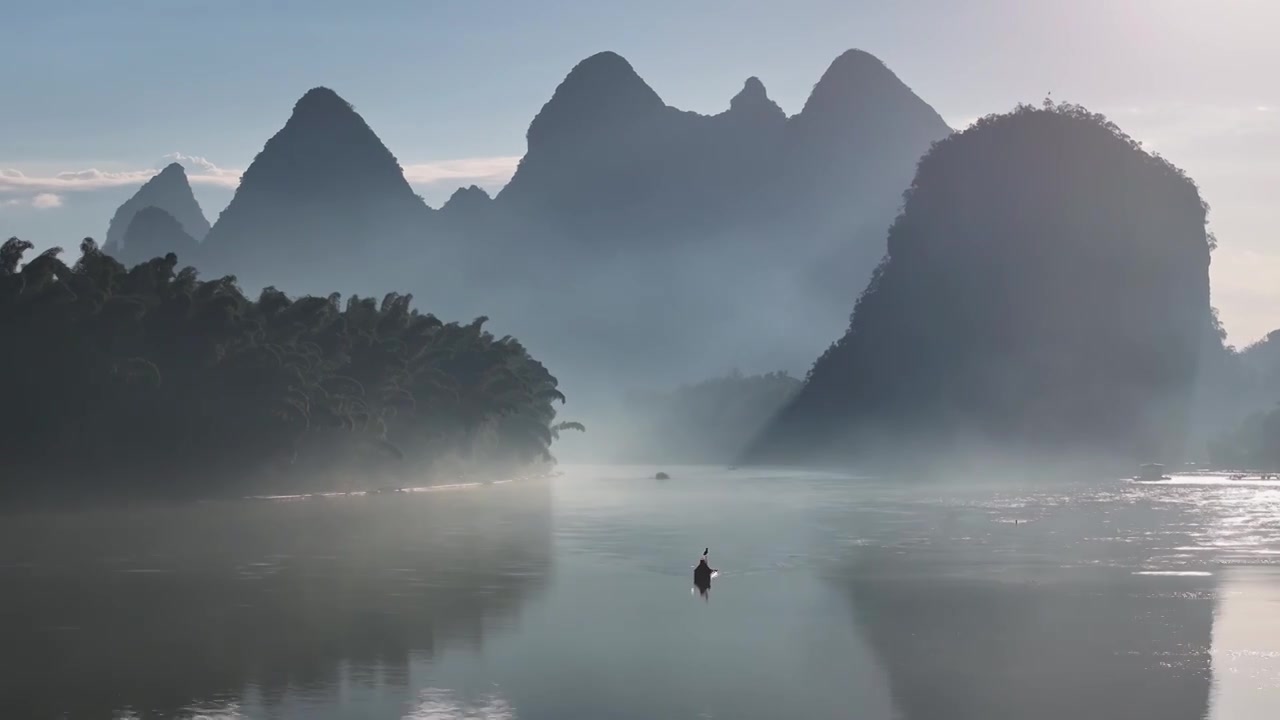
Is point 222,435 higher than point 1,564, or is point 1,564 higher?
point 222,435

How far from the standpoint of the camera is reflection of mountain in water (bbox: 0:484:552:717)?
83.6ft

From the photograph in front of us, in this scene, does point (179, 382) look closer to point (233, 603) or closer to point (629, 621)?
point (233, 603)

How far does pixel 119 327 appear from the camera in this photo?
248ft

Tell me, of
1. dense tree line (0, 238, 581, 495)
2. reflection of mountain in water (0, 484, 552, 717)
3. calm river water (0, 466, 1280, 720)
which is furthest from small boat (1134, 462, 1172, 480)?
reflection of mountain in water (0, 484, 552, 717)

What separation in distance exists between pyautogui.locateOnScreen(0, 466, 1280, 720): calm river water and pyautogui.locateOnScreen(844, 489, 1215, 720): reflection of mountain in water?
4.5 inches

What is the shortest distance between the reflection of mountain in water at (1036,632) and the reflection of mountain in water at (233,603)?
8.70m

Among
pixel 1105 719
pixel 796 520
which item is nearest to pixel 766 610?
pixel 1105 719

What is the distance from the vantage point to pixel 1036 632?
32.7 m

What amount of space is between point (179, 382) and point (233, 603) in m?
44.4

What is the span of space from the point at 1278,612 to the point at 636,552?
23494 millimetres

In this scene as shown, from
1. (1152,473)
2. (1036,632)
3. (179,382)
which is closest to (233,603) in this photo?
(1036,632)

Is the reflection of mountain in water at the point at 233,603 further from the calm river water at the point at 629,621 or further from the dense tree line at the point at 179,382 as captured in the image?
the dense tree line at the point at 179,382

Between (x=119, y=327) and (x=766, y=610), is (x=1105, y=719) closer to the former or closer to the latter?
(x=766, y=610)

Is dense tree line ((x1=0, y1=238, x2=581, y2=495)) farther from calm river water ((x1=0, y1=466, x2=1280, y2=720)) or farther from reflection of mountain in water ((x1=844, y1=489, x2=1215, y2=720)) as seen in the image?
reflection of mountain in water ((x1=844, y1=489, x2=1215, y2=720))
